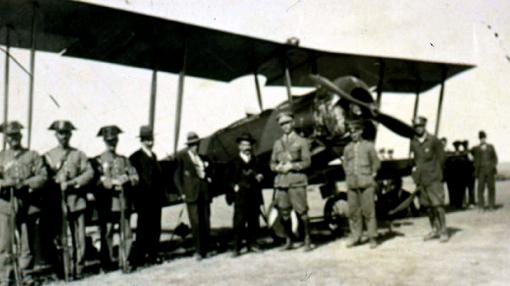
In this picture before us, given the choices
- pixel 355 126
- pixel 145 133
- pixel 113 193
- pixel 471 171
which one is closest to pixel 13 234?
pixel 113 193

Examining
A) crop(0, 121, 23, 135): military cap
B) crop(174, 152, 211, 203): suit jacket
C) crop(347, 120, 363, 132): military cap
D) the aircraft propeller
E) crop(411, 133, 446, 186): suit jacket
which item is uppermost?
the aircraft propeller

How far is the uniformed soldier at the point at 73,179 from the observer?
23.4ft

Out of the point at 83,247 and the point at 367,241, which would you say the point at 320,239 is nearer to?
the point at 367,241

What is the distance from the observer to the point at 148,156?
8148 mm

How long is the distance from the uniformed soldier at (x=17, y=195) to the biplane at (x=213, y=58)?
1.56 feet

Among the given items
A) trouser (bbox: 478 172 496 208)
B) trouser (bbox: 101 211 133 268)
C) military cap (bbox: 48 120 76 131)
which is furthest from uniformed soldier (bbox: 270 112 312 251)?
trouser (bbox: 478 172 496 208)

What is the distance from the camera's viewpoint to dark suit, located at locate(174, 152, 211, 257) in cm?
853

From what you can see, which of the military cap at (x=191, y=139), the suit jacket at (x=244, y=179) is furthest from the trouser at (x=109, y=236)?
the suit jacket at (x=244, y=179)

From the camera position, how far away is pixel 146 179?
8.04 m

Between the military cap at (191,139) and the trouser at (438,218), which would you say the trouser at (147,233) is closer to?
the military cap at (191,139)

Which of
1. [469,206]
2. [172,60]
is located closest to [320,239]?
[172,60]

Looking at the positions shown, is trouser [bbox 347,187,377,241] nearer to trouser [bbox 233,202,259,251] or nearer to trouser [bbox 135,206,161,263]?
trouser [bbox 233,202,259,251]

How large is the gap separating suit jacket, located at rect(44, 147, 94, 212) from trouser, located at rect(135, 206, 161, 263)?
43.3 inches

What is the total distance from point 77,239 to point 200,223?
2.05 m
